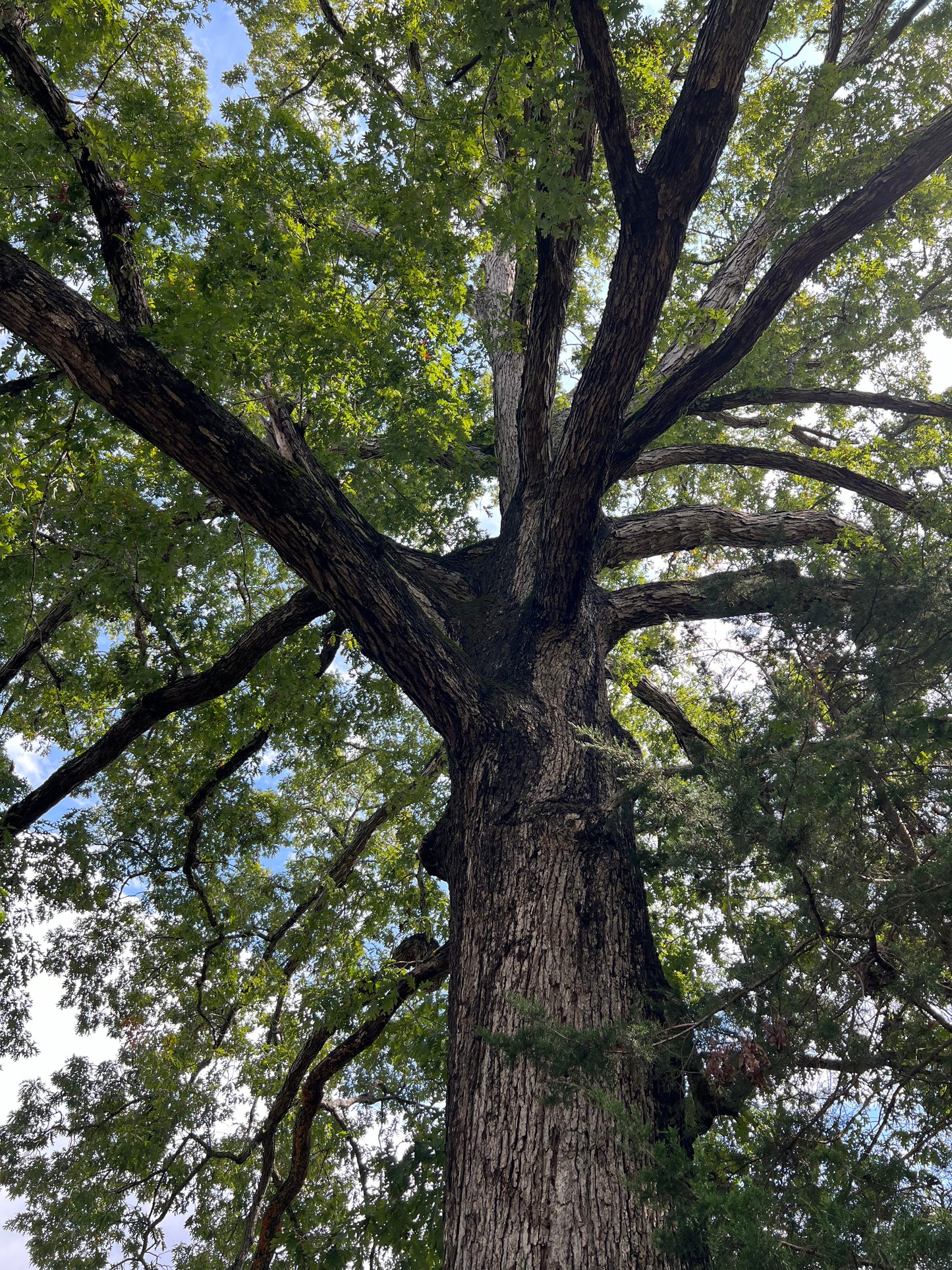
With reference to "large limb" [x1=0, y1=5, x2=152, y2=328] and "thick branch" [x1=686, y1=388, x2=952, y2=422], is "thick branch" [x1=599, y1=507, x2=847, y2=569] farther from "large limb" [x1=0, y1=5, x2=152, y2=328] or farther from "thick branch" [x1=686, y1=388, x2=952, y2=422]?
"large limb" [x1=0, y1=5, x2=152, y2=328]

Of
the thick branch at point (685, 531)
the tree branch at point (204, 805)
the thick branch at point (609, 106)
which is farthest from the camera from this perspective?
the tree branch at point (204, 805)

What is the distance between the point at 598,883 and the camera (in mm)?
3586

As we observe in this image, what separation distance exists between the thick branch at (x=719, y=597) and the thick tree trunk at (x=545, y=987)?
0.91 m

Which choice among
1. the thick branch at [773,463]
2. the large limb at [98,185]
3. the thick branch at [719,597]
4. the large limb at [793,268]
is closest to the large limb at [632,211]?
the large limb at [793,268]

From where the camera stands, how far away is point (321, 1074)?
4.84 meters

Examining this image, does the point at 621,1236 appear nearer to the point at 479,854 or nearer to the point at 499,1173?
the point at 499,1173

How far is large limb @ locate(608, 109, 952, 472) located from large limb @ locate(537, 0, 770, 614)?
2.19 feet

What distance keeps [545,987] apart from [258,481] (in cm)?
285

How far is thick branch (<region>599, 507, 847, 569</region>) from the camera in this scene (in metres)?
5.55

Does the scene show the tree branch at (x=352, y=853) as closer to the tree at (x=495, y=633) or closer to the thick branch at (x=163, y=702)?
the tree at (x=495, y=633)

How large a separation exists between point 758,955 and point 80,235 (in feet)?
20.9

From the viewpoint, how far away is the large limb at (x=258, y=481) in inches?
147

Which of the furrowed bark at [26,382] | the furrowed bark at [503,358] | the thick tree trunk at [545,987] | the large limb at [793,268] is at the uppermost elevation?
the furrowed bark at [503,358]

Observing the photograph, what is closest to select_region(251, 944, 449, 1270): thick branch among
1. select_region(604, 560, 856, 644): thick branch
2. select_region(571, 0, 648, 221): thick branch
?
select_region(604, 560, 856, 644): thick branch
